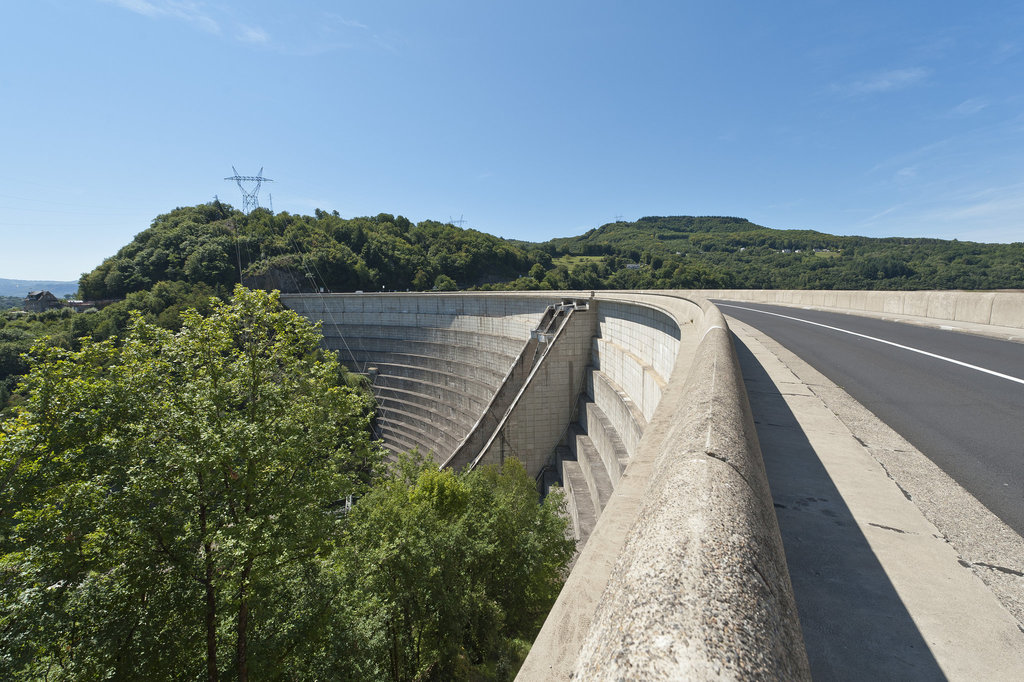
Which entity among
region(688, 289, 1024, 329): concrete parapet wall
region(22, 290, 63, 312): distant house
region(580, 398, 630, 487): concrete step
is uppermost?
region(688, 289, 1024, 329): concrete parapet wall

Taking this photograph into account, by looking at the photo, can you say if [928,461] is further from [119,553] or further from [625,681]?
[119,553]

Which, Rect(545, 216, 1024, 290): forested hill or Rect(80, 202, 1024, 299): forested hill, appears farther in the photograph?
Rect(80, 202, 1024, 299): forested hill

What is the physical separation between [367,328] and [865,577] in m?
49.7

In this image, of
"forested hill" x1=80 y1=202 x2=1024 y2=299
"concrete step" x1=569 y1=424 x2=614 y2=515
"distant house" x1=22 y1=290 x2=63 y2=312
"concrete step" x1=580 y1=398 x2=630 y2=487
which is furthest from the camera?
"distant house" x1=22 y1=290 x2=63 y2=312

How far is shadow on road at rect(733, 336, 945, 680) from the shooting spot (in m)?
1.90

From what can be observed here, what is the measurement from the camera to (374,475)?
13539 mm

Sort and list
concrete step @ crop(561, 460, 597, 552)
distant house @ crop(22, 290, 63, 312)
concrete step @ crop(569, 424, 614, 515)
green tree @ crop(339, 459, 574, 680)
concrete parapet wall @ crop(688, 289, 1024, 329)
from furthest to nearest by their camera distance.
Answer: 1. distant house @ crop(22, 290, 63, 312)
2. concrete step @ crop(569, 424, 614, 515)
3. concrete step @ crop(561, 460, 597, 552)
4. concrete parapet wall @ crop(688, 289, 1024, 329)
5. green tree @ crop(339, 459, 574, 680)

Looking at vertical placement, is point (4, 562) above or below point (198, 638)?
above

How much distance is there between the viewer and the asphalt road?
3.77m

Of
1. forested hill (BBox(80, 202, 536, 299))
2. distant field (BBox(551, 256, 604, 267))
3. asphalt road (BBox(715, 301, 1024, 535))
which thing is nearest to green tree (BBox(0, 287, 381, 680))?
asphalt road (BBox(715, 301, 1024, 535))

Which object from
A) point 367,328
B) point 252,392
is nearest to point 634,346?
point 252,392

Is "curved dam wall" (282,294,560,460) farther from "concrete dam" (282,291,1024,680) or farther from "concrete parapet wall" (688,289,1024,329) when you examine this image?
"concrete dam" (282,291,1024,680)

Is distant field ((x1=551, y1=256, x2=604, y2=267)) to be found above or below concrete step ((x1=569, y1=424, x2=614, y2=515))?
above

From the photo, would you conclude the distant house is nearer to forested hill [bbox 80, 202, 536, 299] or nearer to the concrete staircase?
forested hill [bbox 80, 202, 536, 299]
